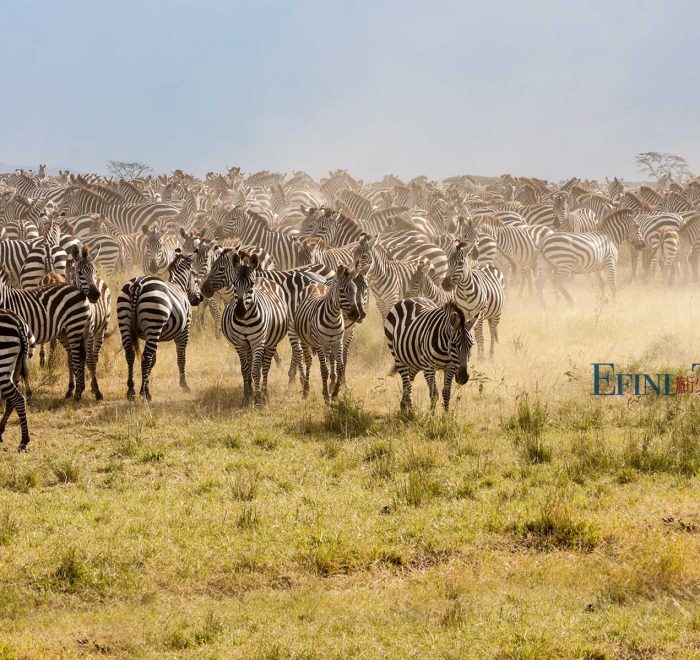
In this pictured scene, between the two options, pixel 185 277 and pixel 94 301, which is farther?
pixel 185 277

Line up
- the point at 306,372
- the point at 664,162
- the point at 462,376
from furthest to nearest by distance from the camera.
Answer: the point at 664,162, the point at 306,372, the point at 462,376

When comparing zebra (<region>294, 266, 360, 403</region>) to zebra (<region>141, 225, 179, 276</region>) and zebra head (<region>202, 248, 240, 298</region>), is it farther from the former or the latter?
zebra (<region>141, 225, 179, 276</region>)

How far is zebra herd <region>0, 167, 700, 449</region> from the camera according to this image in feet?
34.9

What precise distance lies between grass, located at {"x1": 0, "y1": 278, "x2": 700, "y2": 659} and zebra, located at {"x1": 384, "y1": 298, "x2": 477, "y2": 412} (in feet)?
1.48

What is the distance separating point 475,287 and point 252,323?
13.0ft

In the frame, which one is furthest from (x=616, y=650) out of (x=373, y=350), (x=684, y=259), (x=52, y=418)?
(x=684, y=259)

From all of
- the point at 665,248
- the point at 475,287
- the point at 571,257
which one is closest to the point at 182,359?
the point at 475,287

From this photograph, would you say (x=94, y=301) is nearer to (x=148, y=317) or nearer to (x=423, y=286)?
(x=148, y=317)

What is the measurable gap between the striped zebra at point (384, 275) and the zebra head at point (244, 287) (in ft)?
12.5

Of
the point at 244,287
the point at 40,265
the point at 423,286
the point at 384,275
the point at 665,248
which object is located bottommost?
the point at 244,287

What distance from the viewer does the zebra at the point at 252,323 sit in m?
10.7

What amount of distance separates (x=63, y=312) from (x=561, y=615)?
7542mm

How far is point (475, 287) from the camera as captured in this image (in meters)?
13.4

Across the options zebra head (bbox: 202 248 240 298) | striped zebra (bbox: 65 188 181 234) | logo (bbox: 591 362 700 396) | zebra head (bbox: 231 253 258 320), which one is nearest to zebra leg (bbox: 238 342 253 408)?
zebra head (bbox: 231 253 258 320)
